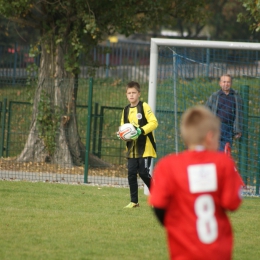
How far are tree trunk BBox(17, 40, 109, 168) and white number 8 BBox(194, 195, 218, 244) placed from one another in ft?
33.0

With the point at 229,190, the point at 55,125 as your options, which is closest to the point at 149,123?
the point at 229,190

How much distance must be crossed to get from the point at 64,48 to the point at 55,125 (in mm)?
1938

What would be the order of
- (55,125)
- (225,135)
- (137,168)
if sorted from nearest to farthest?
(137,168), (225,135), (55,125)

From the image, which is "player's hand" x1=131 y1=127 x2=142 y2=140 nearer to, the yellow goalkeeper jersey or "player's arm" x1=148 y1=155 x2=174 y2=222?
the yellow goalkeeper jersey

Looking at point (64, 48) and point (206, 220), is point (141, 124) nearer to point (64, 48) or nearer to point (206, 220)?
point (206, 220)

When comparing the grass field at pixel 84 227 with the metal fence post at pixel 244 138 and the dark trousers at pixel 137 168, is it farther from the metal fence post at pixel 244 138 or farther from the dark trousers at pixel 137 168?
the metal fence post at pixel 244 138

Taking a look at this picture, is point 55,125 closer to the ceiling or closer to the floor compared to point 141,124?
closer to the ceiling

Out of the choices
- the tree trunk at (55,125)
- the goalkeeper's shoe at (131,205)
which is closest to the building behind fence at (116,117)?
the tree trunk at (55,125)

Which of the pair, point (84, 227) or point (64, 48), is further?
point (64, 48)

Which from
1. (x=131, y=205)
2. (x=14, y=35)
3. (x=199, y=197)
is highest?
(x=14, y=35)

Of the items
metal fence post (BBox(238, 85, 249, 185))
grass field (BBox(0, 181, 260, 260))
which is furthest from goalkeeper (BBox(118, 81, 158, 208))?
metal fence post (BBox(238, 85, 249, 185))

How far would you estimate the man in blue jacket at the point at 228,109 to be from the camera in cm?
1105

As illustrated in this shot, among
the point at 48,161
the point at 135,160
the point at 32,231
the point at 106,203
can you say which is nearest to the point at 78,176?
the point at 48,161

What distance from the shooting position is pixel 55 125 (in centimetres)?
1385
